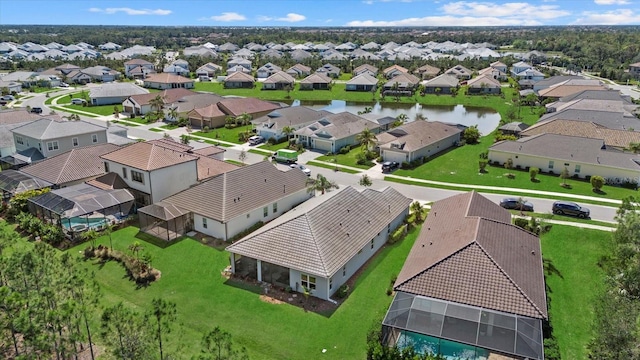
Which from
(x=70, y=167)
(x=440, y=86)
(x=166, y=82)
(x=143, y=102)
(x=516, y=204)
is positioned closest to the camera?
(x=516, y=204)

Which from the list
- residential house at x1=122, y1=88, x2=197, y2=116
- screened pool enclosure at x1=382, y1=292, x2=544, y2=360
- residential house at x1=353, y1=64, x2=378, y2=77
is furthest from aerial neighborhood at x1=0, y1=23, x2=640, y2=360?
residential house at x1=353, y1=64, x2=378, y2=77

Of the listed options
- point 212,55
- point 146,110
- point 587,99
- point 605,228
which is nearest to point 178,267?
point 605,228

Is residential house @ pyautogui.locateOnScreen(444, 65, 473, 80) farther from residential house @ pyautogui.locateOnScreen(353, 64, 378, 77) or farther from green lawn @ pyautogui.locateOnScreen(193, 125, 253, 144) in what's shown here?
green lawn @ pyautogui.locateOnScreen(193, 125, 253, 144)

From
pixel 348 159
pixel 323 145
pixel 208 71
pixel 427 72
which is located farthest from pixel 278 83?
pixel 348 159

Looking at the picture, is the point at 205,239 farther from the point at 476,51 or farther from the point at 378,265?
the point at 476,51

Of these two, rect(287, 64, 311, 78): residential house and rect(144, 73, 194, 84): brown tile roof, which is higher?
rect(287, 64, 311, 78): residential house

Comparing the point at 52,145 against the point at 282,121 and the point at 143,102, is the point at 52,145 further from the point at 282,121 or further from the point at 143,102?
the point at 143,102
